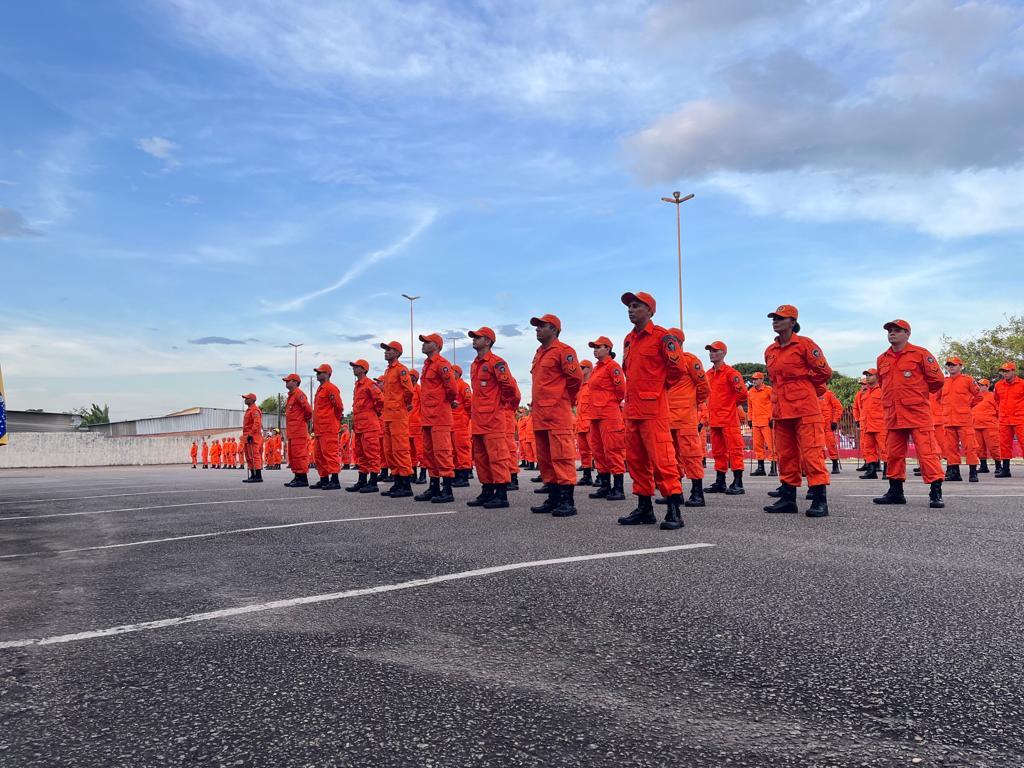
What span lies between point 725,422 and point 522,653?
8.23 metres

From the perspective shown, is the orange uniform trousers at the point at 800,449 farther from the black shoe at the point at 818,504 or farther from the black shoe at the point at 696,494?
the black shoe at the point at 696,494

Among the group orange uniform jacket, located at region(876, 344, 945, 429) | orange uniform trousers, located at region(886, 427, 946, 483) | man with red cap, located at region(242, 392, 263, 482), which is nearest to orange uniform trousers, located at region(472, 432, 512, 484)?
orange uniform trousers, located at region(886, 427, 946, 483)

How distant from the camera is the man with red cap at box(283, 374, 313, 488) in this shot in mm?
13477

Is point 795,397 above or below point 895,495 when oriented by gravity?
above

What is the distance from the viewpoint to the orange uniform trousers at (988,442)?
607 inches

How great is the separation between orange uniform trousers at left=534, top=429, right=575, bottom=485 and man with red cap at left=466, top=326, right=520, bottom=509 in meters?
0.51

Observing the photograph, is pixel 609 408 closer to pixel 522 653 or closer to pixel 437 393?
pixel 437 393

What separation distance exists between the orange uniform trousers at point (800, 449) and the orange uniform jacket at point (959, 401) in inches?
322

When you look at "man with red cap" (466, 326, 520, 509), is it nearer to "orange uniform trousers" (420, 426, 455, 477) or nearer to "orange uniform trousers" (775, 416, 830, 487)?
"orange uniform trousers" (420, 426, 455, 477)

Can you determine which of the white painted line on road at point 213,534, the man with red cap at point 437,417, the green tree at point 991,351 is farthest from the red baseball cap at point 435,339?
the green tree at point 991,351

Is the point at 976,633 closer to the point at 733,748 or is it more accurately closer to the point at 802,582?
the point at 802,582

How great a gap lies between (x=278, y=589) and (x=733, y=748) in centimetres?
272

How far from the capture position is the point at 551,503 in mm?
7891

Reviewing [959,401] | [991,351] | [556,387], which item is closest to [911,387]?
[556,387]
